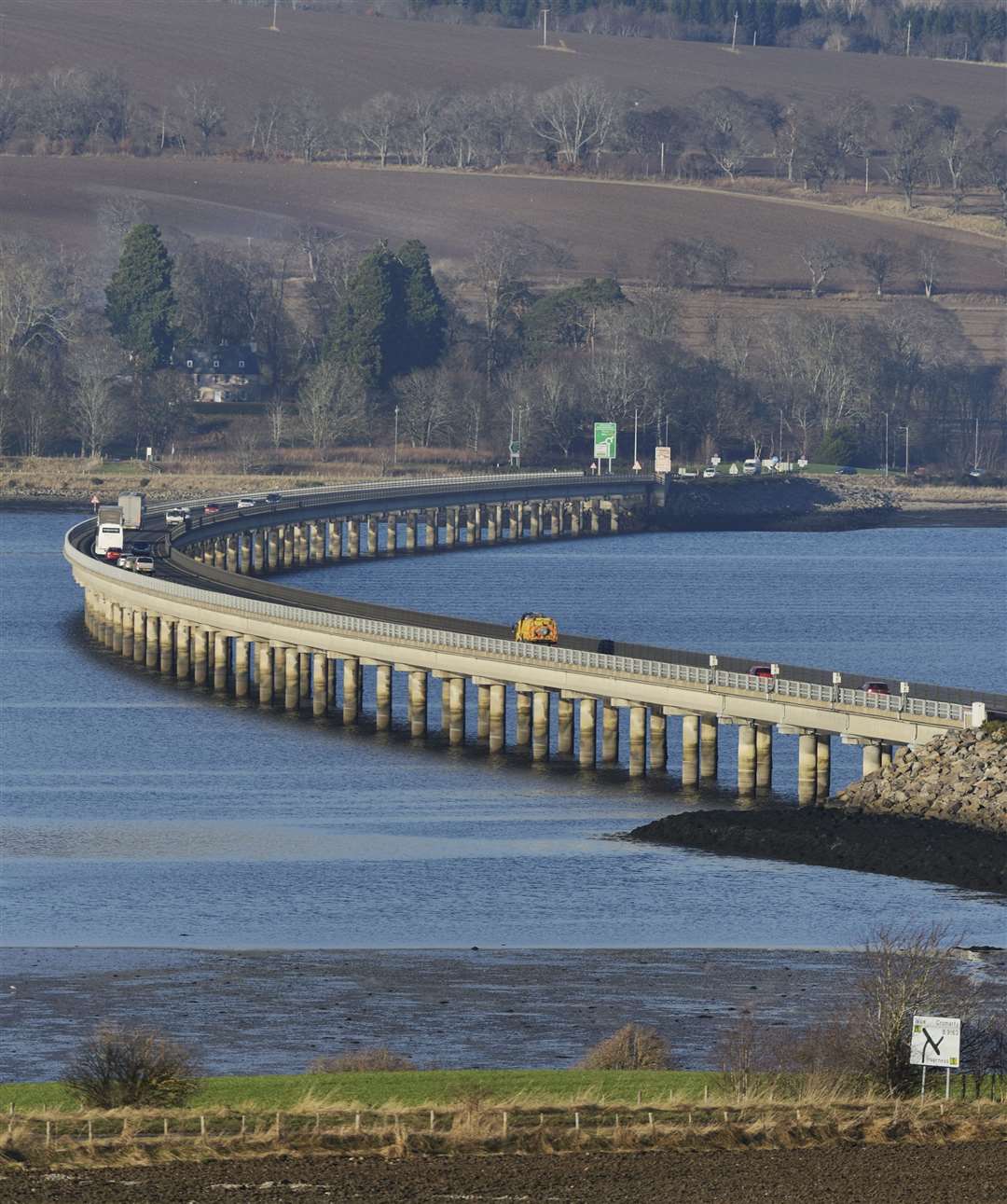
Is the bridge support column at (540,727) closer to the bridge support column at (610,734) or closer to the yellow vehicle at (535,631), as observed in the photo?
the bridge support column at (610,734)

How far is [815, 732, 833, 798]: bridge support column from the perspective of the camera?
74250mm

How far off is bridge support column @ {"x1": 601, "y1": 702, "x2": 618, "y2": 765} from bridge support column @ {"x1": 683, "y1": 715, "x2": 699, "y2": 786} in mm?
4343

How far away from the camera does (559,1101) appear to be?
4178cm

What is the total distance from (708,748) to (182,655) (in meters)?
36.3

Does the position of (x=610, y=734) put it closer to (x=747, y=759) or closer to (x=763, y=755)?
(x=747, y=759)

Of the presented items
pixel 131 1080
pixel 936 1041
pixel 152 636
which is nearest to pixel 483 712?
pixel 152 636

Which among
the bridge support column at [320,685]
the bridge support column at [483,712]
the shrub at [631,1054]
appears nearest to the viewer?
the shrub at [631,1054]

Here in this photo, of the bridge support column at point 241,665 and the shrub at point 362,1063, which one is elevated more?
the shrub at point 362,1063

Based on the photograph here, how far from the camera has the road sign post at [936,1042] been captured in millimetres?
39281

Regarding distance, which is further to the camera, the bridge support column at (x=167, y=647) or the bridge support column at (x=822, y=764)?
the bridge support column at (x=167, y=647)

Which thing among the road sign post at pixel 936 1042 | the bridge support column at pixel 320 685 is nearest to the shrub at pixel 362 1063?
the road sign post at pixel 936 1042

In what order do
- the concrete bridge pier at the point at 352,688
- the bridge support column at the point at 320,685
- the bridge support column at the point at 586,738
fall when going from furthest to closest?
the bridge support column at the point at 320,685 < the concrete bridge pier at the point at 352,688 < the bridge support column at the point at 586,738

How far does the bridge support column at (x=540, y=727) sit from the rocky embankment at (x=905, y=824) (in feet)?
48.8

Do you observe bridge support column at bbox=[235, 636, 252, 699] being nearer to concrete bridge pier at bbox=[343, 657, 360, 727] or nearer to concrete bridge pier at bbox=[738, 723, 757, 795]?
concrete bridge pier at bbox=[343, 657, 360, 727]
